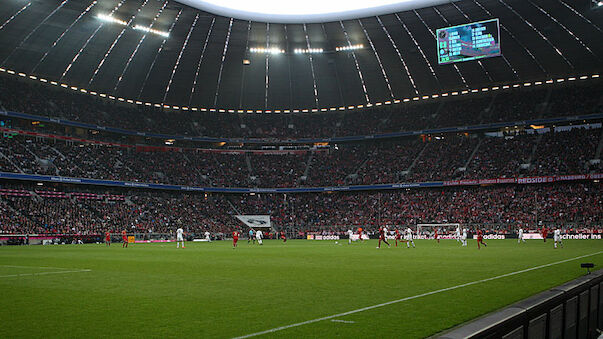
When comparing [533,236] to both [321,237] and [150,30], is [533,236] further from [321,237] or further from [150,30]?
[150,30]

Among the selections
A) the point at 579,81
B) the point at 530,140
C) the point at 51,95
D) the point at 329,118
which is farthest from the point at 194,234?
the point at 579,81

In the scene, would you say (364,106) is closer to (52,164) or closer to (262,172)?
(262,172)

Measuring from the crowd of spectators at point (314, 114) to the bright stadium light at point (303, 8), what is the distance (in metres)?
27.9

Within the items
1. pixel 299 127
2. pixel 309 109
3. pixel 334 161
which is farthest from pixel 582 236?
pixel 299 127

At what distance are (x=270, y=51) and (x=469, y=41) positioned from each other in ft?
96.2

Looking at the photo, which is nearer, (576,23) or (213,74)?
(576,23)

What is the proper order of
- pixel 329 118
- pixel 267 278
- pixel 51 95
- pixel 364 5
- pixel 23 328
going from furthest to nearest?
pixel 329 118 < pixel 51 95 < pixel 364 5 < pixel 267 278 < pixel 23 328

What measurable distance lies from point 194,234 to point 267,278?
5078 cm

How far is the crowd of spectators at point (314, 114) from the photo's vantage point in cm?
6719

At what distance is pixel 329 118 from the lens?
8775 cm

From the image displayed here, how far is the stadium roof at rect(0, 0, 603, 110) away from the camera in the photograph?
173ft

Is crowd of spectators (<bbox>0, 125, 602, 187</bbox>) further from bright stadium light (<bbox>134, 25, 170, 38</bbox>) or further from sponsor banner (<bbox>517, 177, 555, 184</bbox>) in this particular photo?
bright stadium light (<bbox>134, 25, 170, 38</bbox>)

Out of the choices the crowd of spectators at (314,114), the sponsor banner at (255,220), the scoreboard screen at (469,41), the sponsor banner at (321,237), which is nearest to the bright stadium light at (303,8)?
the scoreboard screen at (469,41)

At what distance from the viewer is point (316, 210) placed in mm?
77438
